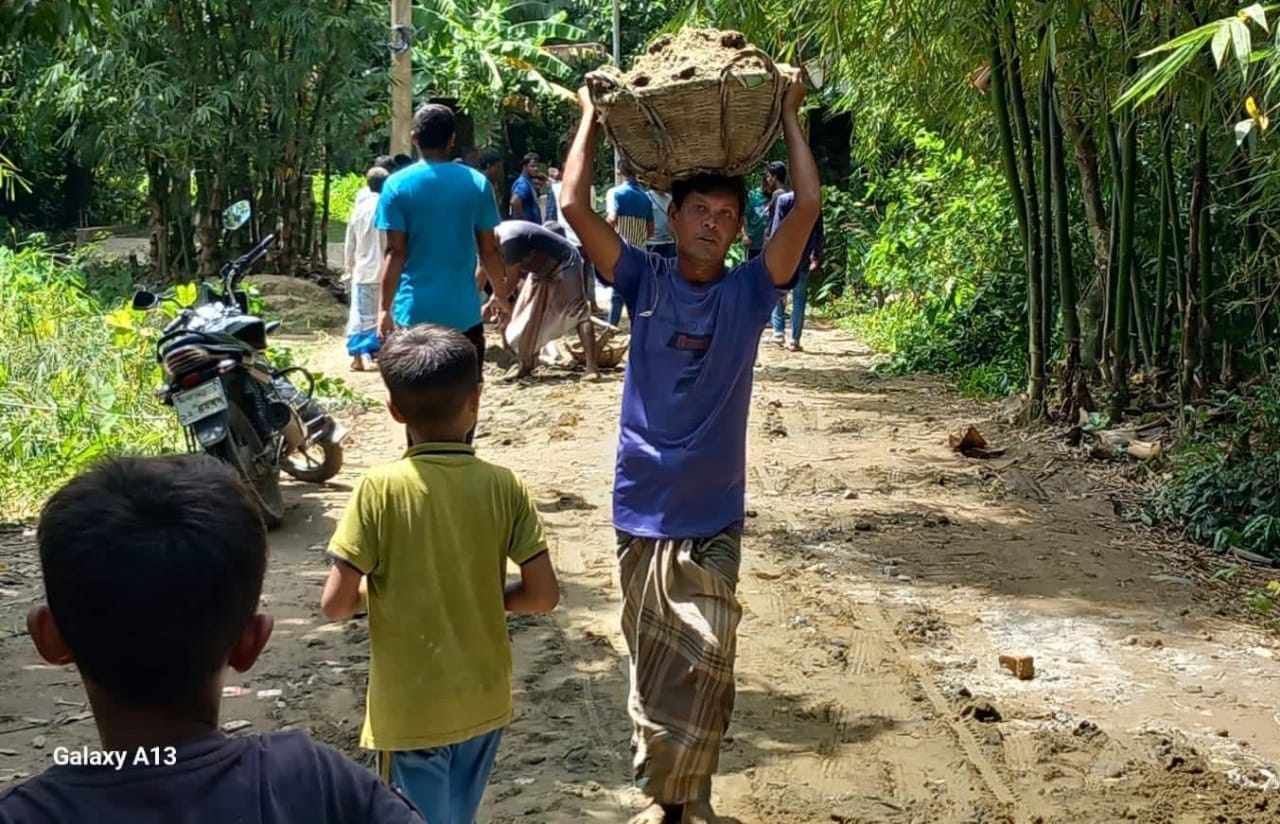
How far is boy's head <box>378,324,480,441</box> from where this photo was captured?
9.62 feet

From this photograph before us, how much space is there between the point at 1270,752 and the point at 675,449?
2.17 m

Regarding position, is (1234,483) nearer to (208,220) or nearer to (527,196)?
(527,196)

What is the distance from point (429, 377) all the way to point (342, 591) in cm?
46

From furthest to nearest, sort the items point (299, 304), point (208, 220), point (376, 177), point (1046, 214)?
1. point (208, 220)
2. point (299, 304)
3. point (376, 177)
4. point (1046, 214)

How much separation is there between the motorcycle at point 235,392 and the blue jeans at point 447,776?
3.70m

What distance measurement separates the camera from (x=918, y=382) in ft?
40.1

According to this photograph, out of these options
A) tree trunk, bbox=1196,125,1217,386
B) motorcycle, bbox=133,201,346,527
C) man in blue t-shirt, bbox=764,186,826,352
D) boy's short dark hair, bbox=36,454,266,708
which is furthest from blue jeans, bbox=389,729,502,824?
man in blue t-shirt, bbox=764,186,826,352

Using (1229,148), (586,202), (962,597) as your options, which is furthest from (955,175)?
(586,202)

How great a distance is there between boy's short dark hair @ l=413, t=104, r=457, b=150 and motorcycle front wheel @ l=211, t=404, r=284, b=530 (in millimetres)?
1543

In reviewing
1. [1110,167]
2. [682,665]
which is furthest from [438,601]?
[1110,167]

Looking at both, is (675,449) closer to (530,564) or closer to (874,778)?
(530,564)

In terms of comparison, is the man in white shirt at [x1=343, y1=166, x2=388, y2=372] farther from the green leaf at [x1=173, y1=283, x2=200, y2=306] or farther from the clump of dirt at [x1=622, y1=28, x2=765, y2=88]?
the clump of dirt at [x1=622, y1=28, x2=765, y2=88]

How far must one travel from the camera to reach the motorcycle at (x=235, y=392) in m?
6.42

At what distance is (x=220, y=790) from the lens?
1494mm
